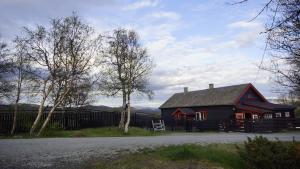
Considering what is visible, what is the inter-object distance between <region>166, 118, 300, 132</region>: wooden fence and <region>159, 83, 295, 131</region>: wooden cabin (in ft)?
1.43

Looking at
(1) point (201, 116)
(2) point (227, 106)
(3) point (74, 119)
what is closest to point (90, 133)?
(3) point (74, 119)

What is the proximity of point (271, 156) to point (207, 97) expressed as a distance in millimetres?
36851

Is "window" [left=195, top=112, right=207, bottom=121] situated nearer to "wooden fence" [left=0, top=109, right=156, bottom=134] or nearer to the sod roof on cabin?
the sod roof on cabin

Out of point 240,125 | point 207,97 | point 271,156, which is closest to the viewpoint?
point 271,156

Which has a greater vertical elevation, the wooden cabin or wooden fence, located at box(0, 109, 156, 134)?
the wooden cabin

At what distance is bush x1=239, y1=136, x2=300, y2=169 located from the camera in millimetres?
11211

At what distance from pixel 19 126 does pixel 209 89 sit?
28829 mm

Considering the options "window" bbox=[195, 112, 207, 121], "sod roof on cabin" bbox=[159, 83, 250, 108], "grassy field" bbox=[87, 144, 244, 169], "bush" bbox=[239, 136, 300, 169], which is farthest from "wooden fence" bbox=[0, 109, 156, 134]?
"bush" bbox=[239, 136, 300, 169]

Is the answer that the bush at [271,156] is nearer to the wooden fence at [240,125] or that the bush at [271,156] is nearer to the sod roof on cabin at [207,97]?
the wooden fence at [240,125]

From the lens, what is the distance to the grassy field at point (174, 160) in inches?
420

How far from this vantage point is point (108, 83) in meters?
35.8

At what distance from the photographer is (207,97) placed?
Answer: 47.9 meters

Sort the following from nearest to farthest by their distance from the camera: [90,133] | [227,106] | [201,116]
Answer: [90,133] → [227,106] → [201,116]

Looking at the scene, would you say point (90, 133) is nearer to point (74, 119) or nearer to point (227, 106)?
point (74, 119)
